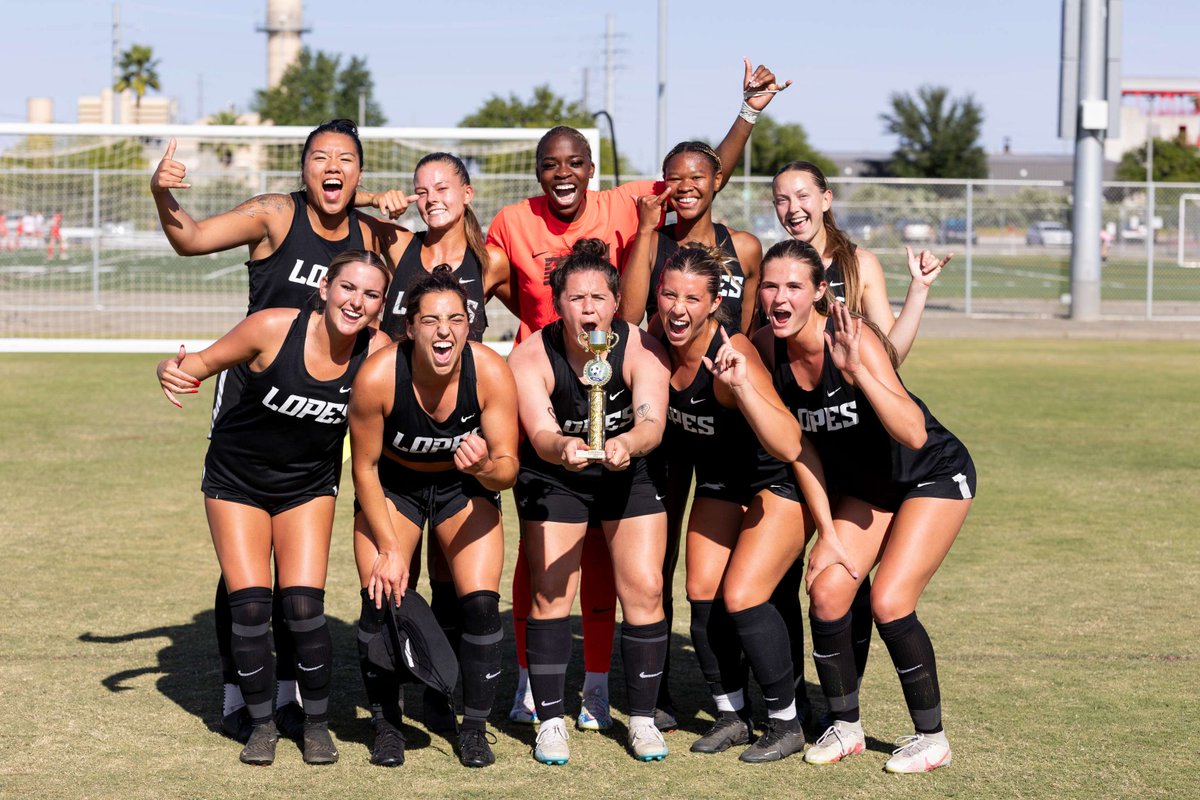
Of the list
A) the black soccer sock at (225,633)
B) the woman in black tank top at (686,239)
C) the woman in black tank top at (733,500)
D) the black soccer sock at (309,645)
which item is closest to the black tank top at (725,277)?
the woman in black tank top at (686,239)

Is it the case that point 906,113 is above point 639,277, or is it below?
above

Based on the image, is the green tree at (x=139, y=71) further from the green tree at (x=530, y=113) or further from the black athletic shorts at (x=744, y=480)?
the black athletic shorts at (x=744, y=480)

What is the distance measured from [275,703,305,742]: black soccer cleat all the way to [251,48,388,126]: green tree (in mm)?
67364

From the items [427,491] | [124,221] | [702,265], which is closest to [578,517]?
[427,491]

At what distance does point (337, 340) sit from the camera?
17.2 ft

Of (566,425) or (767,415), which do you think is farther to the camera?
(566,425)

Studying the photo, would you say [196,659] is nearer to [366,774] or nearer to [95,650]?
[95,650]

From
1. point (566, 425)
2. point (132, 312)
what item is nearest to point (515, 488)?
point (566, 425)

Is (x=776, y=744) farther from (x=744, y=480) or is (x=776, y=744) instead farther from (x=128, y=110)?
(x=128, y=110)

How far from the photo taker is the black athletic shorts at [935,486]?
5145 millimetres

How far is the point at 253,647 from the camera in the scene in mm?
5219

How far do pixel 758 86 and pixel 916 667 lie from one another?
8.96ft

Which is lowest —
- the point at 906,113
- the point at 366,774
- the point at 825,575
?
the point at 366,774

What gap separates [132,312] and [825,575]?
19932mm
